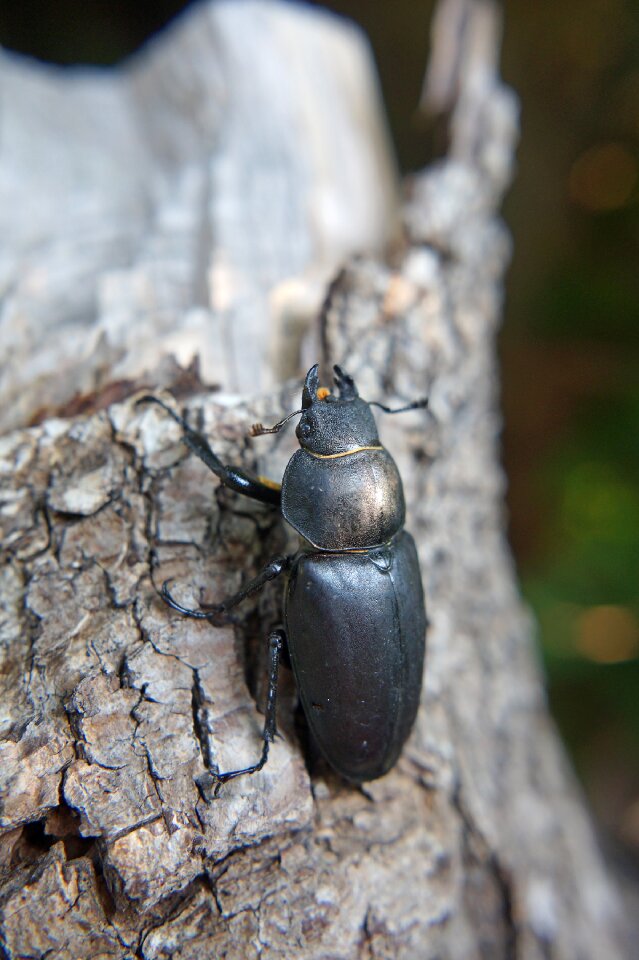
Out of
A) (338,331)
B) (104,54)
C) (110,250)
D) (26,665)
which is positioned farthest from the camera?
Answer: (104,54)

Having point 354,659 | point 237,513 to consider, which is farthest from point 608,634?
point 237,513

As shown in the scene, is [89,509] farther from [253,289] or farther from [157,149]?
[157,149]

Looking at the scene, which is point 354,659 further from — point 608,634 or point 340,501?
point 608,634

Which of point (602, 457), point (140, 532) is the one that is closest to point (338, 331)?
point (140, 532)

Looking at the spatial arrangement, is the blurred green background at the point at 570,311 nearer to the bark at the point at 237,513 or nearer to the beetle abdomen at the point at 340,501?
the bark at the point at 237,513

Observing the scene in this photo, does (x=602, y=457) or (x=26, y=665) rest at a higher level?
(x=26, y=665)

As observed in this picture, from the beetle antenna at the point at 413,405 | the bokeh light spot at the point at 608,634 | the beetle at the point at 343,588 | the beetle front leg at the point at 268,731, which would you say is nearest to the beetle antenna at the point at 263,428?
the beetle at the point at 343,588
